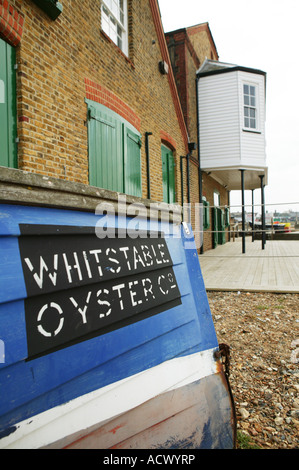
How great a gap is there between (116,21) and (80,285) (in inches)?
287

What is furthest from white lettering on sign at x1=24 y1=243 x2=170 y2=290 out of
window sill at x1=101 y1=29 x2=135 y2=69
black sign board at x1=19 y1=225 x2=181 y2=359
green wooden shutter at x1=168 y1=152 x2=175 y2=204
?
green wooden shutter at x1=168 y1=152 x2=175 y2=204

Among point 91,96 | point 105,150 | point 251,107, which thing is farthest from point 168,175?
point 251,107

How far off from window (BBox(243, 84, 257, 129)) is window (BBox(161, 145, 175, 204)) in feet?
16.6

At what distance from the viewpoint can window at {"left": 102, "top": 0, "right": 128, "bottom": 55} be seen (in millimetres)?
6282

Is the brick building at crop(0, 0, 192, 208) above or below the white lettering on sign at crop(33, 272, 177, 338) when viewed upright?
above

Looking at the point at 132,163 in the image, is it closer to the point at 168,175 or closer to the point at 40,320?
the point at 168,175

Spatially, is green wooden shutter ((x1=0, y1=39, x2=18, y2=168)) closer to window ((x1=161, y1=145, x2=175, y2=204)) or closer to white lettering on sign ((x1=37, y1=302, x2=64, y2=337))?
white lettering on sign ((x1=37, y1=302, x2=64, y2=337))

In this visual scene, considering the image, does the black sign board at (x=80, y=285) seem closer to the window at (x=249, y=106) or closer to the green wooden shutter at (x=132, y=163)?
the green wooden shutter at (x=132, y=163)

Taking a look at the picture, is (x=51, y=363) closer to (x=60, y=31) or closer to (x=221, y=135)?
(x=60, y=31)

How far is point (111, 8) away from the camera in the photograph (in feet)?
21.2

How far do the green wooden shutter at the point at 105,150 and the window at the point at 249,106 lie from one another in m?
8.63

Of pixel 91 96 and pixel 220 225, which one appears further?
pixel 220 225

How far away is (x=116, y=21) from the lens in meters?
6.65
